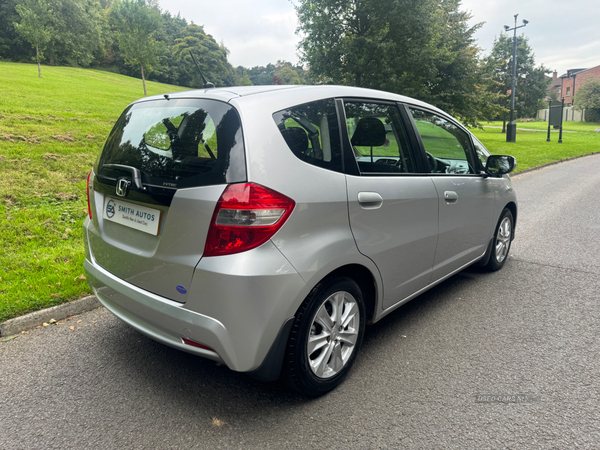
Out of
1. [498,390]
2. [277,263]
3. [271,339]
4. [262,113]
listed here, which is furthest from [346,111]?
[498,390]

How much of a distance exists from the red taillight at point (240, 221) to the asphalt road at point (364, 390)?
1.01m

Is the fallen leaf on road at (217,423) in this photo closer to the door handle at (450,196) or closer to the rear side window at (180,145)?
the rear side window at (180,145)

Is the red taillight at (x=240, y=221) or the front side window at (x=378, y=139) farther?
the front side window at (x=378, y=139)

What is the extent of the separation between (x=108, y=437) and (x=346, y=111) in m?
2.28

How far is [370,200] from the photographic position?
8.48 feet

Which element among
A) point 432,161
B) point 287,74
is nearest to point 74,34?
point 287,74

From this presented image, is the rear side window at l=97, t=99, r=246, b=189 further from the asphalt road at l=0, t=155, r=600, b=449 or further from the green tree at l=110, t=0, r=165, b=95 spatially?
the green tree at l=110, t=0, r=165, b=95

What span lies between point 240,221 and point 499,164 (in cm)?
307

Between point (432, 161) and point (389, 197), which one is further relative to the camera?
point (432, 161)

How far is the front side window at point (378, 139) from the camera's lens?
2.73 m

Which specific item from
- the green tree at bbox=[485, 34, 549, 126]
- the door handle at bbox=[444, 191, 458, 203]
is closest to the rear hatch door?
the door handle at bbox=[444, 191, 458, 203]

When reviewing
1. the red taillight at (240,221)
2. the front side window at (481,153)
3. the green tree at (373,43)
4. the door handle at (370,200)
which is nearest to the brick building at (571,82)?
the green tree at (373,43)

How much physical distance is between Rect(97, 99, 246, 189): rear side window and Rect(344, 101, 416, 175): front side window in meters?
0.83

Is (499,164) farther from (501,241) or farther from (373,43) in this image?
(373,43)
